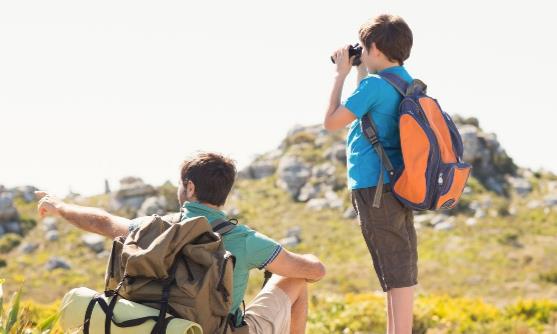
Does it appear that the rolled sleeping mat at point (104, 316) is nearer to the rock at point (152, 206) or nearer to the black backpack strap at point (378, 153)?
the black backpack strap at point (378, 153)

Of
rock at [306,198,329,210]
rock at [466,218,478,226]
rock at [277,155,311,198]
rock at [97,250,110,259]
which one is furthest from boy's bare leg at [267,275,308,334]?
rock at [277,155,311,198]

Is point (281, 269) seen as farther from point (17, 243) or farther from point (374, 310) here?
point (17, 243)

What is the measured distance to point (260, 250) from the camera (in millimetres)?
3668

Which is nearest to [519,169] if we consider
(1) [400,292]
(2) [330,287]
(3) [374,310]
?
(2) [330,287]

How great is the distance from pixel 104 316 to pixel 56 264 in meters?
23.7

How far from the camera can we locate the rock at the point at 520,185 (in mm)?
31022

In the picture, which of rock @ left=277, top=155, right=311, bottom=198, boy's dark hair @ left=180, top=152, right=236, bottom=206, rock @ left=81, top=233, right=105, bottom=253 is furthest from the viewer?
rock @ left=277, top=155, right=311, bottom=198

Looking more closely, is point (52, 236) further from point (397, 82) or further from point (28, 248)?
point (397, 82)

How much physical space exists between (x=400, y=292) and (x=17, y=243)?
1060 inches

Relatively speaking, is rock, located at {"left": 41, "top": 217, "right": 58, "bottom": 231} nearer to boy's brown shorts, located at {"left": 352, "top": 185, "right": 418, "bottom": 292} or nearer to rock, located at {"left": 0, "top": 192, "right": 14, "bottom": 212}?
rock, located at {"left": 0, "top": 192, "right": 14, "bottom": 212}

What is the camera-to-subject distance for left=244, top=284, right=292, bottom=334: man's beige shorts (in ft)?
12.8

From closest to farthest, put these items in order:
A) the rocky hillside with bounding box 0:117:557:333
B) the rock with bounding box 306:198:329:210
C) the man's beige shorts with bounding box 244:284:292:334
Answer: the man's beige shorts with bounding box 244:284:292:334
the rocky hillside with bounding box 0:117:557:333
the rock with bounding box 306:198:329:210

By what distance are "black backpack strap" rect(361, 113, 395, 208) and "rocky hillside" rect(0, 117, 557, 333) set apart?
40.9 ft

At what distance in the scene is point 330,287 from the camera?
1881 centimetres
